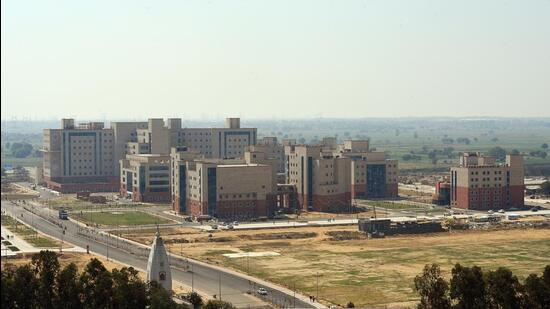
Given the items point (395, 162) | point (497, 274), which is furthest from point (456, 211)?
point (497, 274)

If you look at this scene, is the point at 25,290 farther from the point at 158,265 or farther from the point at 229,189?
the point at 229,189

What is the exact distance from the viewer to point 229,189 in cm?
9531

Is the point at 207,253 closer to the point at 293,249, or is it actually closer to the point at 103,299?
the point at 293,249

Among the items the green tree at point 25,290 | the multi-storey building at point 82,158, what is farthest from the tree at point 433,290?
the multi-storey building at point 82,158

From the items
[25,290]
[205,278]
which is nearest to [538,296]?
[25,290]

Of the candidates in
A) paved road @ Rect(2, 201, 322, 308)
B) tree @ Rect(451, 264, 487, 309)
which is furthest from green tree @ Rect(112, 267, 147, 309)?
tree @ Rect(451, 264, 487, 309)

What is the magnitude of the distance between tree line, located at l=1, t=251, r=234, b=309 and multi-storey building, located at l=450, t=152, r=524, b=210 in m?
62.1

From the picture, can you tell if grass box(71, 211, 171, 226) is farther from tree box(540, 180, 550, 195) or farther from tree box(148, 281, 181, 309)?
tree box(148, 281, 181, 309)

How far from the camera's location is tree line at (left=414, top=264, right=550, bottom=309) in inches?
1612

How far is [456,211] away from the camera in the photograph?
100250 mm

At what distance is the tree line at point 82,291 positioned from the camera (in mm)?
41312

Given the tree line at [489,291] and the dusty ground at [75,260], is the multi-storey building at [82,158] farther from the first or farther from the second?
the tree line at [489,291]

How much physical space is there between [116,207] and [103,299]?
6563 cm

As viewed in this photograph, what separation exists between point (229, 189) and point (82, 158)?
39.9m
